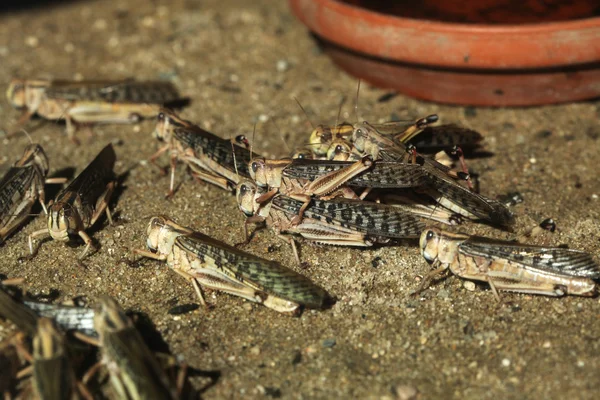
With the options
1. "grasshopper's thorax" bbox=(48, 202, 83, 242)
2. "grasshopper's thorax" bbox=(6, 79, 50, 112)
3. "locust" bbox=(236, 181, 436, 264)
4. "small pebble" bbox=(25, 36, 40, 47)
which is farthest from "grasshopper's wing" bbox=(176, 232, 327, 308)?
"small pebble" bbox=(25, 36, 40, 47)

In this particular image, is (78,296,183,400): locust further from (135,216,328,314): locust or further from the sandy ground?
(135,216,328,314): locust

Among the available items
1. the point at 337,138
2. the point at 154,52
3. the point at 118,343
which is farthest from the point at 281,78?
the point at 118,343

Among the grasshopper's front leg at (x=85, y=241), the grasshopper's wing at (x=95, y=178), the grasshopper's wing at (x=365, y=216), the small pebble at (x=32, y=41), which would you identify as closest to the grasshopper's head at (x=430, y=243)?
the grasshopper's wing at (x=365, y=216)

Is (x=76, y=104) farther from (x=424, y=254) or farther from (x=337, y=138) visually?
(x=424, y=254)

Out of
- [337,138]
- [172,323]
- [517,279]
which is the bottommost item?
[172,323]

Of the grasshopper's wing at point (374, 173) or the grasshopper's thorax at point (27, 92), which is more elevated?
the grasshopper's wing at point (374, 173)

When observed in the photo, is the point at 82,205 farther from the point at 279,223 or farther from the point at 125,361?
the point at 125,361

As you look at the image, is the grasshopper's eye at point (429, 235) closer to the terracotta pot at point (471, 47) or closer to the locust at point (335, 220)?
the locust at point (335, 220)
